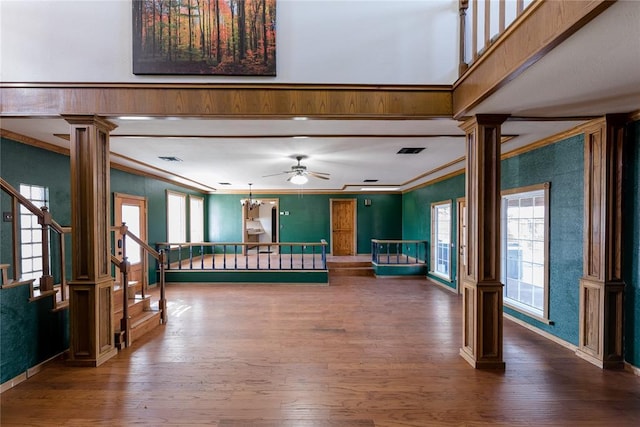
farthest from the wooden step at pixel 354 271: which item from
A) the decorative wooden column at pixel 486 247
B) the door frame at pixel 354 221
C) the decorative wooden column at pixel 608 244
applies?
the decorative wooden column at pixel 608 244

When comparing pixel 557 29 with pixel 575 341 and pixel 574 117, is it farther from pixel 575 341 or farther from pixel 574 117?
pixel 575 341

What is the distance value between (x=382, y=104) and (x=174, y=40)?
2.13 meters

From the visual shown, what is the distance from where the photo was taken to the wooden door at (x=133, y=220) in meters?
5.27

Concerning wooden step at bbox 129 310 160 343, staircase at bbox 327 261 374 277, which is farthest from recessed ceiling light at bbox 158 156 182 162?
staircase at bbox 327 261 374 277

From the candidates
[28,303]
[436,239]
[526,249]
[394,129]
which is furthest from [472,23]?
[436,239]

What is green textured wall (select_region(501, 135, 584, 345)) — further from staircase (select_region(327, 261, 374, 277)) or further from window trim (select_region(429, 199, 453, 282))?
staircase (select_region(327, 261, 374, 277))

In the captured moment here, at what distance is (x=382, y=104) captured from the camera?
2.88 metres

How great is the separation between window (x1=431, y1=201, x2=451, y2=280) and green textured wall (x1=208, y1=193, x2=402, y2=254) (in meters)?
2.64

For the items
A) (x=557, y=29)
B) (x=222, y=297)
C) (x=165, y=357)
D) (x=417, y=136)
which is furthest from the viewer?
(x=222, y=297)

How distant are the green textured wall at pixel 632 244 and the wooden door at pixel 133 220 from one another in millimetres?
6729

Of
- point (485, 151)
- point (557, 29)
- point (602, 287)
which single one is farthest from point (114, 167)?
point (602, 287)

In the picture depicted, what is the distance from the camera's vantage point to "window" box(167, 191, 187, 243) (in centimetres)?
743

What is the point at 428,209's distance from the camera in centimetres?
772

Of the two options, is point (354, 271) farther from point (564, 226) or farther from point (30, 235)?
point (30, 235)
